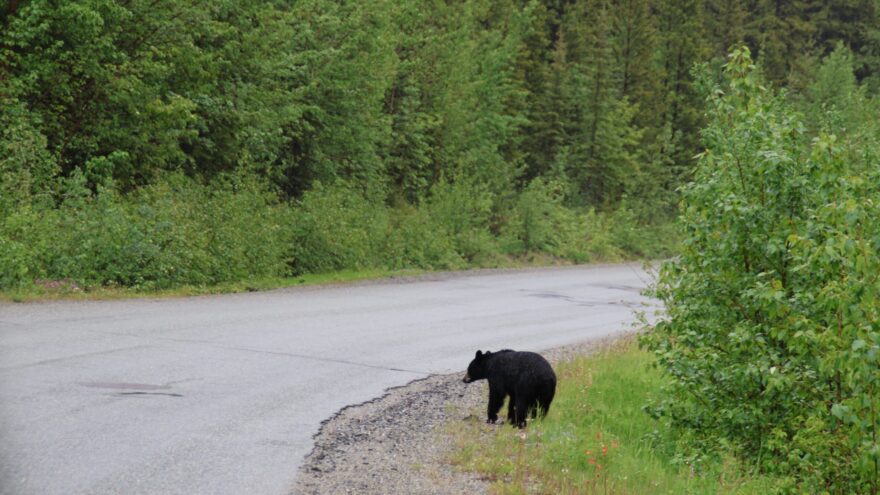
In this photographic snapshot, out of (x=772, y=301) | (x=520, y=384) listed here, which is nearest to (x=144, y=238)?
(x=520, y=384)

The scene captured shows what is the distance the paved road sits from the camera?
6.34 meters

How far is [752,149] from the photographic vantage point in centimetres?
781

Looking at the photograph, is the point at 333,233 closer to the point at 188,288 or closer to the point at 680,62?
the point at 188,288

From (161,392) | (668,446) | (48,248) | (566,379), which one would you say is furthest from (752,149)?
(48,248)

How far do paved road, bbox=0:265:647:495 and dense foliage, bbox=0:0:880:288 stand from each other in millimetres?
2386

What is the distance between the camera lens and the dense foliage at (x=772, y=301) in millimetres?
6152

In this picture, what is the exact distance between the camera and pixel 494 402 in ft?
28.1

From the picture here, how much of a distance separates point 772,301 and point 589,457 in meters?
1.94

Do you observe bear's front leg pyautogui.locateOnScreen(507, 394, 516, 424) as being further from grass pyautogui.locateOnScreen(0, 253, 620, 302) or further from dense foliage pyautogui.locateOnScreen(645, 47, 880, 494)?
grass pyautogui.locateOnScreen(0, 253, 620, 302)

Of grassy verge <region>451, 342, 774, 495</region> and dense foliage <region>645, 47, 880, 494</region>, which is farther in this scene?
grassy verge <region>451, 342, 774, 495</region>

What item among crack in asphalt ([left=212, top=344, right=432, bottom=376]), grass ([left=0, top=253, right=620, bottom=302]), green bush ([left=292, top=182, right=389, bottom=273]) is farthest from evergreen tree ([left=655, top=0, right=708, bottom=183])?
crack in asphalt ([left=212, top=344, right=432, bottom=376])

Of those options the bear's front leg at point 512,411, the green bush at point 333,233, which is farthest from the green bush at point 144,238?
the bear's front leg at point 512,411

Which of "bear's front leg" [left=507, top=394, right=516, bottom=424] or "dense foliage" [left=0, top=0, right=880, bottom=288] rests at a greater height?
"dense foliage" [left=0, top=0, right=880, bottom=288]

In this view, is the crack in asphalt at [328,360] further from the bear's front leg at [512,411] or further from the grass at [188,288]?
the grass at [188,288]
